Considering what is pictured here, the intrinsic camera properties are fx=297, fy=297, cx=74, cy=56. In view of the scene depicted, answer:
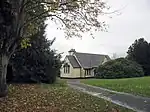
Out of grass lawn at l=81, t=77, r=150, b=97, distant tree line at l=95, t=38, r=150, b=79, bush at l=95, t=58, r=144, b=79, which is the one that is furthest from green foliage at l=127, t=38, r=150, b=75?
grass lawn at l=81, t=77, r=150, b=97

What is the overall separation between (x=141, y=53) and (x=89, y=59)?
1887 cm

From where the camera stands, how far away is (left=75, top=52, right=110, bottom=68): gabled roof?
72.2 m

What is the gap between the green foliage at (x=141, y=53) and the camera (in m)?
58.8

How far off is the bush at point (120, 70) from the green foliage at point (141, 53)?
3.62 metres

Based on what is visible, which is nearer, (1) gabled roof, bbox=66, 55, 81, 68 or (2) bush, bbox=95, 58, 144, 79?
(2) bush, bbox=95, 58, 144, 79

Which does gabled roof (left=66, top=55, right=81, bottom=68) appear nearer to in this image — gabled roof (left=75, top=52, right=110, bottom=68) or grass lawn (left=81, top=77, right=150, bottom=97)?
gabled roof (left=75, top=52, right=110, bottom=68)

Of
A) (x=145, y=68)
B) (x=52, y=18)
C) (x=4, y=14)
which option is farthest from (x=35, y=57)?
(x=145, y=68)

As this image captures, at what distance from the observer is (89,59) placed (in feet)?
248

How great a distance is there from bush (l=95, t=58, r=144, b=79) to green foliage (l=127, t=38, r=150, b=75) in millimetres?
3625

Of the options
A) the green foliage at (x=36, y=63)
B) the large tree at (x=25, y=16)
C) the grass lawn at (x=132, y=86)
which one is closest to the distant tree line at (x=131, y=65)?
the grass lawn at (x=132, y=86)

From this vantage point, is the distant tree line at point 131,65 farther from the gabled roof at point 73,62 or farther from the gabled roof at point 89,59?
the gabled roof at point 73,62

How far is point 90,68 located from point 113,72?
18533mm

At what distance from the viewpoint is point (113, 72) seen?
2126 inches

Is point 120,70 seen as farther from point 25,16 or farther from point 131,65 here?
point 25,16
